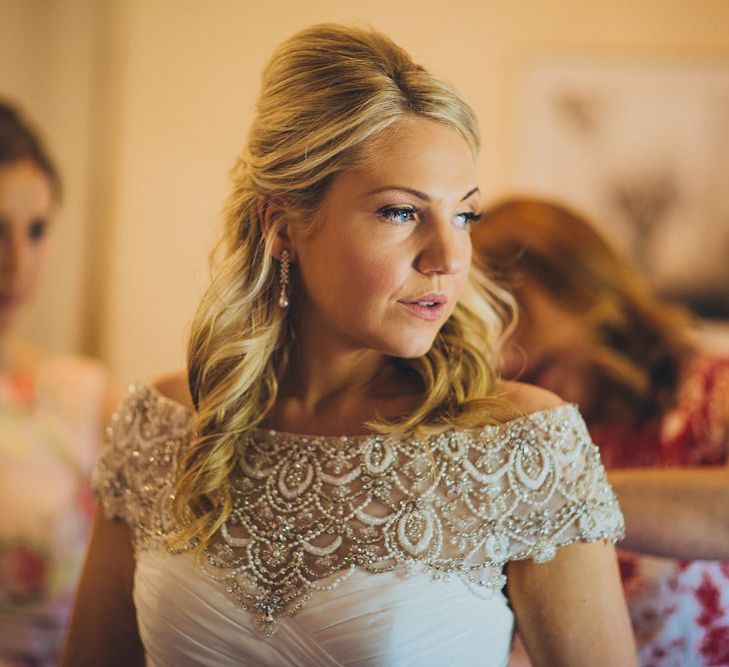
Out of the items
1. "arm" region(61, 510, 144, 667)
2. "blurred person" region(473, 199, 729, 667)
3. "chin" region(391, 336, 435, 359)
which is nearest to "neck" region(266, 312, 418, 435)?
"chin" region(391, 336, 435, 359)

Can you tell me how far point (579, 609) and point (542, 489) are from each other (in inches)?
6.9

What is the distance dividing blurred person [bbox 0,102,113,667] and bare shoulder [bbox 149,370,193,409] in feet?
3.48

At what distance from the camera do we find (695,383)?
1.98 m

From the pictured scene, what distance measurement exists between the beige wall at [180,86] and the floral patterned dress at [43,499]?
38.1 inches

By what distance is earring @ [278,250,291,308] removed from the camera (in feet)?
4.63

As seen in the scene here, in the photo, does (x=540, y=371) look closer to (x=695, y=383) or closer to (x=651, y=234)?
(x=695, y=383)

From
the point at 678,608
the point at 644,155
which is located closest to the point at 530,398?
the point at 678,608

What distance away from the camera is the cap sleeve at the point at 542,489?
1.20m

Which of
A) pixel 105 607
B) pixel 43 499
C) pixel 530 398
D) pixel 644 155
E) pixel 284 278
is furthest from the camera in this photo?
pixel 644 155

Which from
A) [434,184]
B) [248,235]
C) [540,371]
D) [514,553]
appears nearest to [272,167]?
[248,235]

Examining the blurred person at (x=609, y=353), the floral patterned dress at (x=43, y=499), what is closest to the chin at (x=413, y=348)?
the blurred person at (x=609, y=353)

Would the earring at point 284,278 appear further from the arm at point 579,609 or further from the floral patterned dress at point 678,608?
the floral patterned dress at point 678,608

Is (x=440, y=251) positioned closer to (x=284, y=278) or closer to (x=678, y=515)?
(x=284, y=278)

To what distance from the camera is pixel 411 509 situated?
1.25m
